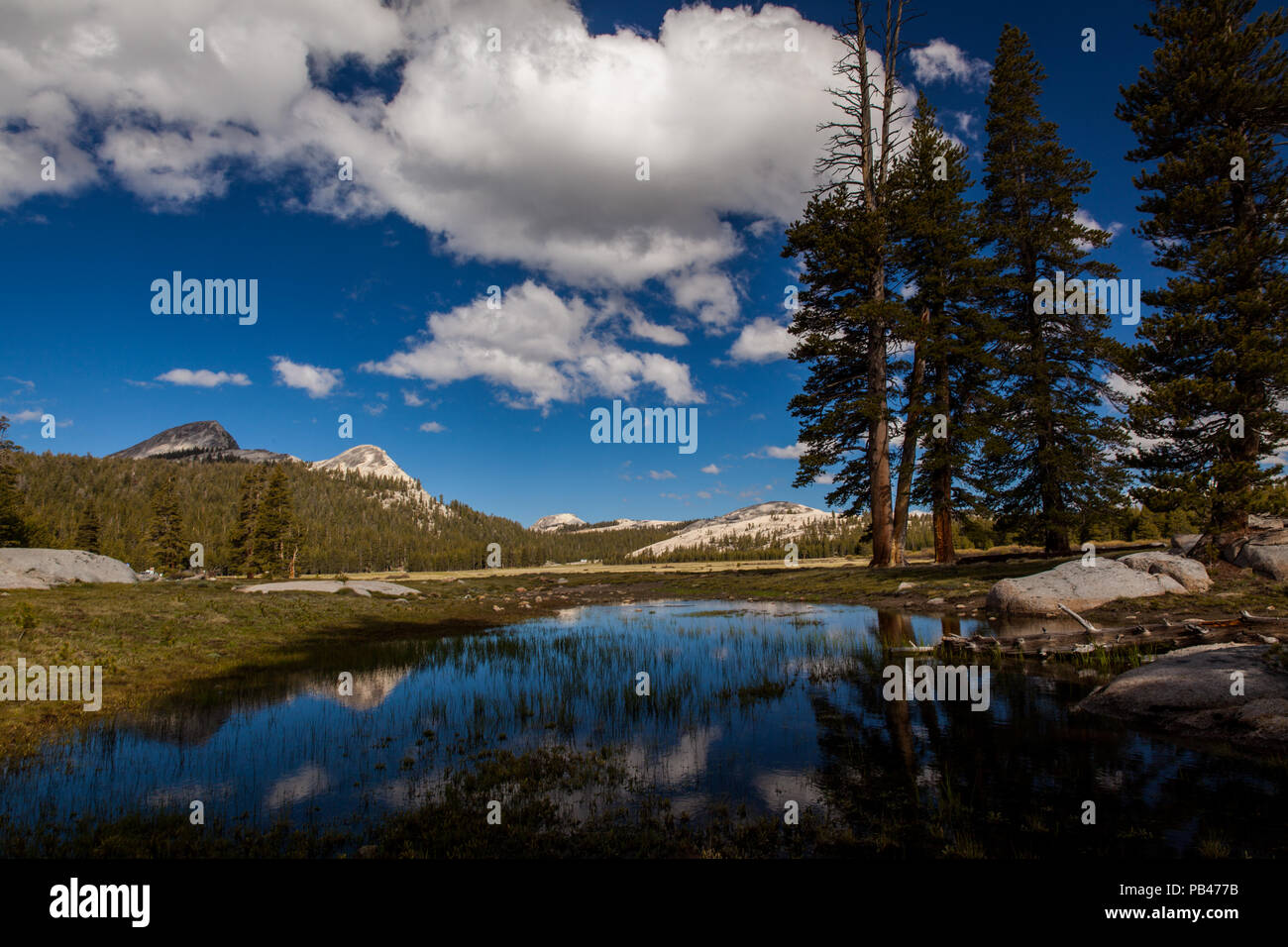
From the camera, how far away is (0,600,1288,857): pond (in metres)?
6.50

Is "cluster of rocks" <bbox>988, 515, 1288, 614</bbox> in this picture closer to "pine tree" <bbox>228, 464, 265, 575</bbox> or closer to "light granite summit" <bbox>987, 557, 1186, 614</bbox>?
"light granite summit" <bbox>987, 557, 1186, 614</bbox>

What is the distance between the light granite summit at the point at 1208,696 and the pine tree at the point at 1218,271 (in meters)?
13.8

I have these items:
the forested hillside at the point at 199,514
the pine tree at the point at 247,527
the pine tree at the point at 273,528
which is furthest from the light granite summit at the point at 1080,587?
the forested hillside at the point at 199,514

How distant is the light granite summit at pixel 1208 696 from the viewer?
8586 millimetres

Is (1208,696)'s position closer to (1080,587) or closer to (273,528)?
(1080,587)

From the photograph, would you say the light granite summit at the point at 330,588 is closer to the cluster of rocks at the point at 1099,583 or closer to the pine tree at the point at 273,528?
the pine tree at the point at 273,528

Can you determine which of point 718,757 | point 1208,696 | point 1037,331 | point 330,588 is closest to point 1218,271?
point 1037,331

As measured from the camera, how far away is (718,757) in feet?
30.5
